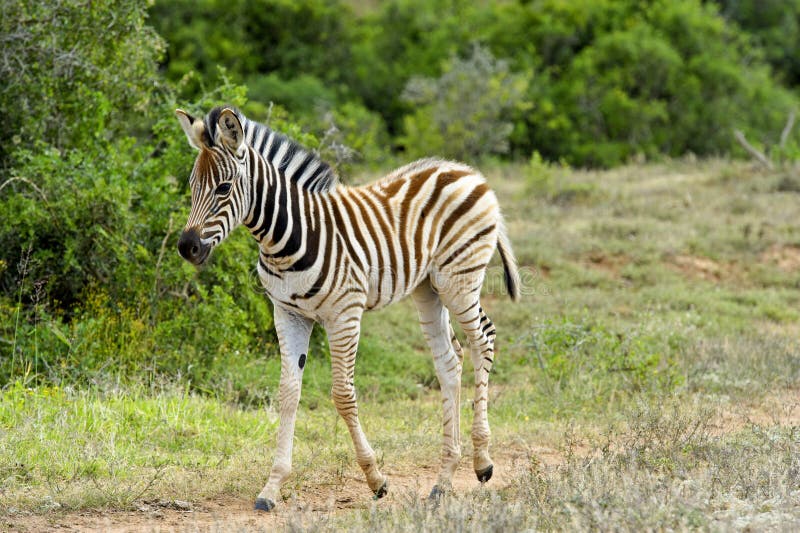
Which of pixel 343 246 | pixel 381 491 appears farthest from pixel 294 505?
pixel 343 246

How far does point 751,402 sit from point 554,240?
243 inches

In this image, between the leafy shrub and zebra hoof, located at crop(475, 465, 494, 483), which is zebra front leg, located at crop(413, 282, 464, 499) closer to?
zebra hoof, located at crop(475, 465, 494, 483)

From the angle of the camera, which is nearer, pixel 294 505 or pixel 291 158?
pixel 294 505

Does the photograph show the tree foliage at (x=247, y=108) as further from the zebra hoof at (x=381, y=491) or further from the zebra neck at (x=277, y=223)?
the zebra neck at (x=277, y=223)

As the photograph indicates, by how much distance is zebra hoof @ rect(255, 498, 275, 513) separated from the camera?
239 inches

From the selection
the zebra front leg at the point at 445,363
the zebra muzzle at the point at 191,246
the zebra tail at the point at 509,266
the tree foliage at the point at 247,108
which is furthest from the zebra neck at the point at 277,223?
the tree foliage at the point at 247,108

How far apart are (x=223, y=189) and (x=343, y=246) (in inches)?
36.8

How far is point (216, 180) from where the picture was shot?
19.1 ft

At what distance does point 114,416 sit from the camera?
7309mm

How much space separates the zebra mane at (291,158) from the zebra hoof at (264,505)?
81.9 inches

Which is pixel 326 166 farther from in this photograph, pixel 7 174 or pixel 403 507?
pixel 7 174

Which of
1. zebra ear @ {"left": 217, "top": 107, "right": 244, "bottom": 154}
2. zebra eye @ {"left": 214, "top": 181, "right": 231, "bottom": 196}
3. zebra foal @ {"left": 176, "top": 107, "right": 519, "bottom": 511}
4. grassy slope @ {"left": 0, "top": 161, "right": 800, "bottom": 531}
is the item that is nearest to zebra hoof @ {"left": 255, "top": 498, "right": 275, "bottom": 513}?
zebra foal @ {"left": 176, "top": 107, "right": 519, "bottom": 511}

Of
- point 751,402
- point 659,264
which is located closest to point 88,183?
point 751,402

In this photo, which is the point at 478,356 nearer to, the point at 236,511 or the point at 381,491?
the point at 381,491
